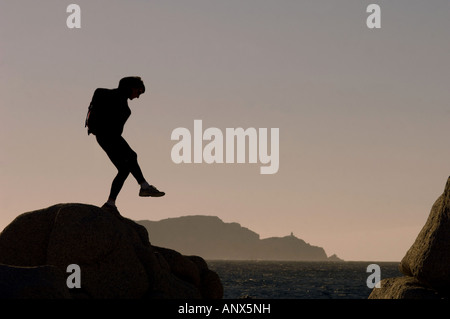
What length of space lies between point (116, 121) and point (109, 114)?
0.20 meters

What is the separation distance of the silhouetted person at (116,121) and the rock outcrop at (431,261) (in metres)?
6.51

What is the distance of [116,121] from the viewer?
14609mm

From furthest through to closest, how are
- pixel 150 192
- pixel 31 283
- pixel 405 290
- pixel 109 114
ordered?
pixel 405 290 → pixel 109 114 → pixel 150 192 → pixel 31 283

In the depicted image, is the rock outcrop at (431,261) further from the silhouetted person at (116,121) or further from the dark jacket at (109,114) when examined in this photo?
the dark jacket at (109,114)

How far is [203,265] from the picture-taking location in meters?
20.6

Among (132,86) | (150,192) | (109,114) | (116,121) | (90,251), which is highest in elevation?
(132,86)

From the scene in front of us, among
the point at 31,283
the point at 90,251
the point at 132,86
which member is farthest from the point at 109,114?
the point at 31,283

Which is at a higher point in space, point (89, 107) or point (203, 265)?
point (89, 107)

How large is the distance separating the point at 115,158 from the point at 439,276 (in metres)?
7.53

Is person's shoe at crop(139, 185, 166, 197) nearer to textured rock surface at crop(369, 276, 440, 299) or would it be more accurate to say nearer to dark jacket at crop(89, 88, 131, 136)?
dark jacket at crop(89, 88, 131, 136)

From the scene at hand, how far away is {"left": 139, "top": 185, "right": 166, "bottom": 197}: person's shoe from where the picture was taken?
→ 14.2 m

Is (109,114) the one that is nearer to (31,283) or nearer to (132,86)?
(132,86)
